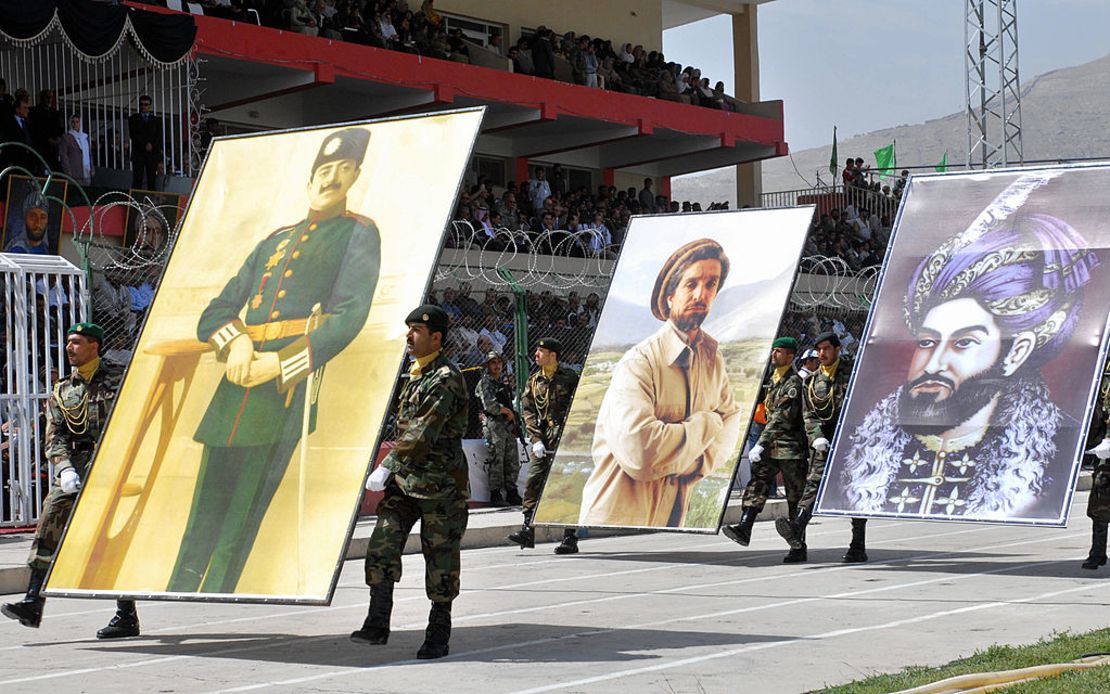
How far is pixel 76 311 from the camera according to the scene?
50.7 feet

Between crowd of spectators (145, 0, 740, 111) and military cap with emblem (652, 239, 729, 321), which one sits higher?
crowd of spectators (145, 0, 740, 111)

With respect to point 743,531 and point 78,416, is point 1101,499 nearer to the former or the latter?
point 743,531

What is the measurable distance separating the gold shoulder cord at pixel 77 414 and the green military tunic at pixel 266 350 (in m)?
1.04

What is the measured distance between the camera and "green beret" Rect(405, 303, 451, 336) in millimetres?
8734

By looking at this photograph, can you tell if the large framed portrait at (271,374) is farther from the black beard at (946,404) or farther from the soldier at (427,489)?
the black beard at (946,404)

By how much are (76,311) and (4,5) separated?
7290mm

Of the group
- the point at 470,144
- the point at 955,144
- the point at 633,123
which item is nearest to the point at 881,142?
the point at 955,144

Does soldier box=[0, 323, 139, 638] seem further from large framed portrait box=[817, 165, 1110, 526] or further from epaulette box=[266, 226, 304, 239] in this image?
large framed portrait box=[817, 165, 1110, 526]

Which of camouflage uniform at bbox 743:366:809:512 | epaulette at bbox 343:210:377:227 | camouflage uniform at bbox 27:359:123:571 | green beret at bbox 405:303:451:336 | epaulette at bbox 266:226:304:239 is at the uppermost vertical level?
epaulette at bbox 343:210:377:227

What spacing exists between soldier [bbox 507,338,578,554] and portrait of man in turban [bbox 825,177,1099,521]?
10.6 ft

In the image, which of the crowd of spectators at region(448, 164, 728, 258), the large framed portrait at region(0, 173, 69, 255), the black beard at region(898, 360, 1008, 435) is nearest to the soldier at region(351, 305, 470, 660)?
the black beard at region(898, 360, 1008, 435)

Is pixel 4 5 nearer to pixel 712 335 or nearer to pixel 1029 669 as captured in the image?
pixel 712 335

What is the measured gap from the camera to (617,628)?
9617mm

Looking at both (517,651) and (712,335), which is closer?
(517,651)
